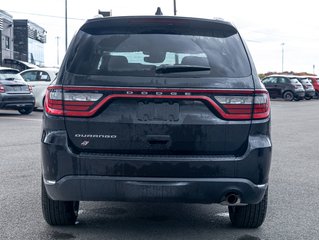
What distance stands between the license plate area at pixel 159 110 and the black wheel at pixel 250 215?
129cm

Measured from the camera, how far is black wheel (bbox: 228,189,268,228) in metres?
5.22

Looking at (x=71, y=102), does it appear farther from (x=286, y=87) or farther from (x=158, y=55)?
(x=286, y=87)

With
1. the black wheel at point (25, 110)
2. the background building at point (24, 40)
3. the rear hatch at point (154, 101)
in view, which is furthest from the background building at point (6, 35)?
the rear hatch at point (154, 101)

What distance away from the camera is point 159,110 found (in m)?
4.47

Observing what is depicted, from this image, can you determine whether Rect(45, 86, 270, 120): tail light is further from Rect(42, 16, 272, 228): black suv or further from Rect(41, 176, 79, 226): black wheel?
Rect(41, 176, 79, 226): black wheel

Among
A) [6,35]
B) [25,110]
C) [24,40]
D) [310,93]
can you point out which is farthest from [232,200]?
[24,40]

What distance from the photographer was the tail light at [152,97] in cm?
445

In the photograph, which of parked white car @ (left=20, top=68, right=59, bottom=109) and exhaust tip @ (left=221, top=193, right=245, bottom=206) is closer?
exhaust tip @ (left=221, top=193, right=245, bottom=206)

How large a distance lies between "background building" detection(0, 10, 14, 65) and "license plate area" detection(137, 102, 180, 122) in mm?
45211

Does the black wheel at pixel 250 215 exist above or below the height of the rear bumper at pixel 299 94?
above

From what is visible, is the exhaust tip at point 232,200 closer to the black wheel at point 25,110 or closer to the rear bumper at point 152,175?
the rear bumper at point 152,175

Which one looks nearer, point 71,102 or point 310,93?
point 71,102

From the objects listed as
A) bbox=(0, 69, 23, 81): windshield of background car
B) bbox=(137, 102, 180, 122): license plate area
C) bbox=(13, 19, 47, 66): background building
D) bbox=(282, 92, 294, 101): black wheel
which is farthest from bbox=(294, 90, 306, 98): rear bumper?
bbox=(137, 102, 180, 122): license plate area

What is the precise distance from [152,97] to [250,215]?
1596 mm
